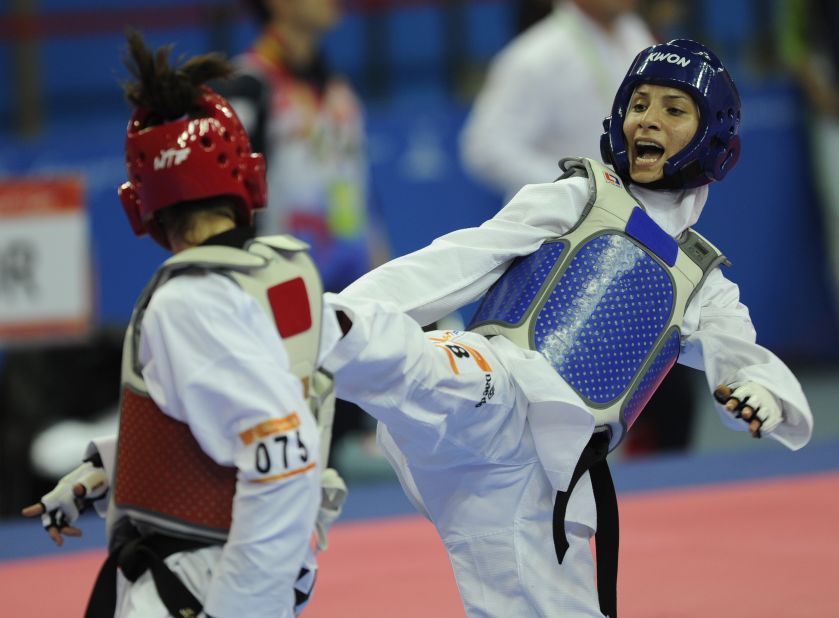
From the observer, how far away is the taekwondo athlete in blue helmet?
109 inches

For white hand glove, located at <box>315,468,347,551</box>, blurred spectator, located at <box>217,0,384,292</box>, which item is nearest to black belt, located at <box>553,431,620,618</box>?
white hand glove, located at <box>315,468,347,551</box>

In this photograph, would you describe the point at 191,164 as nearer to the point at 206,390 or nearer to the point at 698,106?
the point at 206,390

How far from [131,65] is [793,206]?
6.74 m

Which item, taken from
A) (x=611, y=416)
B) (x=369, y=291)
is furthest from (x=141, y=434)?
(x=611, y=416)

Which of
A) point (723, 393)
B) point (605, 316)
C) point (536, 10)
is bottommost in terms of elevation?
point (723, 393)

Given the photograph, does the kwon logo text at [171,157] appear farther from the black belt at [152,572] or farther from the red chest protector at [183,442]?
the black belt at [152,572]

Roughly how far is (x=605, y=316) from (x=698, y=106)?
→ 1.91ft

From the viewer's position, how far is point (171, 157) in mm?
2402

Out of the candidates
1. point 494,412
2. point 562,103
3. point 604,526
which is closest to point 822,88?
point 562,103

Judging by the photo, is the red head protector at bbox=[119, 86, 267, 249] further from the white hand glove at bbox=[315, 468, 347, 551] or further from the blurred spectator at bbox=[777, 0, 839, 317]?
the blurred spectator at bbox=[777, 0, 839, 317]

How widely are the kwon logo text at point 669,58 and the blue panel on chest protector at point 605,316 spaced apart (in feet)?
1.47

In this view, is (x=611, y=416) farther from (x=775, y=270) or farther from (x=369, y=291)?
(x=775, y=270)

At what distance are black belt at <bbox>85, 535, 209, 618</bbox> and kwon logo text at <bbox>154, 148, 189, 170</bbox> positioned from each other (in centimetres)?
68

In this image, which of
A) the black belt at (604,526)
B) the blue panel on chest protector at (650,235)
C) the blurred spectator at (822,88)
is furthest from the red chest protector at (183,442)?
the blurred spectator at (822,88)
